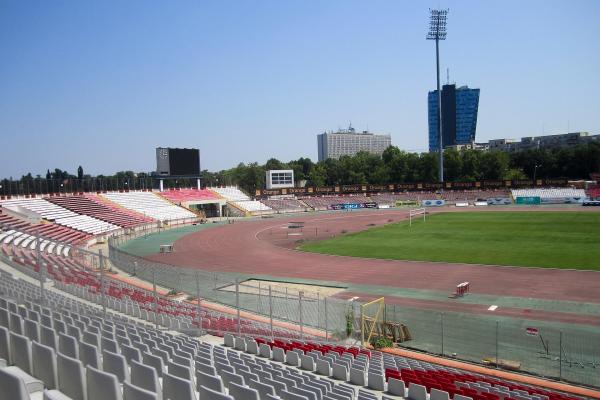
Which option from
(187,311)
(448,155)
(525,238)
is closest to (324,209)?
(448,155)

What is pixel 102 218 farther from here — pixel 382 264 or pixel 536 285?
pixel 536 285

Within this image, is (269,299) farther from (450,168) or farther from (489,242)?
(450,168)

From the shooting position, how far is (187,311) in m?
23.2

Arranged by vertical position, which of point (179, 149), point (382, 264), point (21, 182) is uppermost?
point (179, 149)

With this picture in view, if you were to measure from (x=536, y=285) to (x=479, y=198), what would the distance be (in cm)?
8720

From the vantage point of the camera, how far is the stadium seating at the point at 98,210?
6950 cm

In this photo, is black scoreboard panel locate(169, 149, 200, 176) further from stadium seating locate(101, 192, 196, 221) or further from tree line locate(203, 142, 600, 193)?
tree line locate(203, 142, 600, 193)

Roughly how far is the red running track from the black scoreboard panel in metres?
37.4

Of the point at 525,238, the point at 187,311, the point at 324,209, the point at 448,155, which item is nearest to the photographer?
the point at 187,311

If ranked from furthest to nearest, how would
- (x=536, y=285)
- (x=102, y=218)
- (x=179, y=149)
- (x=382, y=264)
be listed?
1. (x=179, y=149)
2. (x=102, y=218)
3. (x=382, y=264)
4. (x=536, y=285)

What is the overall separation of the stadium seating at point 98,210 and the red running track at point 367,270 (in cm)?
1575

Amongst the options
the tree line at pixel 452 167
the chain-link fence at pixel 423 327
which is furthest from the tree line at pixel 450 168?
the chain-link fence at pixel 423 327

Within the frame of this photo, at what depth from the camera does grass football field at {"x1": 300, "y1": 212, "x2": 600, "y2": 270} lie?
39.8 meters

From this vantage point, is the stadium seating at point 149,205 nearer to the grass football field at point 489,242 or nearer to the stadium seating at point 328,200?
the stadium seating at point 328,200
